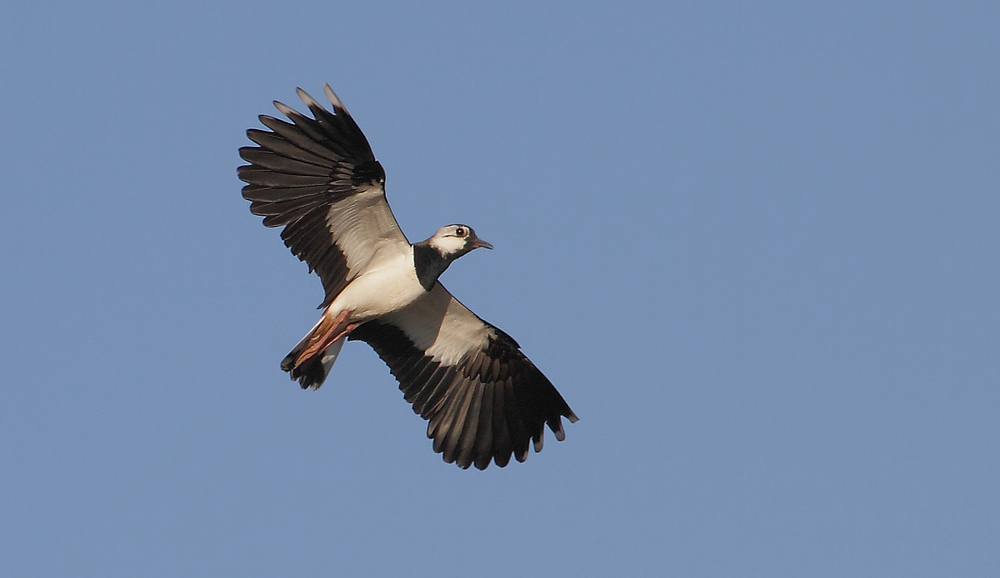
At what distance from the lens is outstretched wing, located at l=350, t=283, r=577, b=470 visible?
1559 centimetres

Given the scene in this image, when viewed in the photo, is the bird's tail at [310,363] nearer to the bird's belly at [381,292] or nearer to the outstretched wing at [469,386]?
the bird's belly at [381,292]

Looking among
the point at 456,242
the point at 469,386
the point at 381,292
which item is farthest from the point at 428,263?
the point at 469,386

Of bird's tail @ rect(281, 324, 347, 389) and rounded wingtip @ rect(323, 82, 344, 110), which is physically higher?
rounded wingtip @ rect(323, 82, 344, 110)

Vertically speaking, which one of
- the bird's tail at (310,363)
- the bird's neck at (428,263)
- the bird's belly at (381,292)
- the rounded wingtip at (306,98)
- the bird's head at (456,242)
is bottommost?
the bird's tail at (310,363)

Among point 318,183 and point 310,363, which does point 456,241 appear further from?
point 310,363

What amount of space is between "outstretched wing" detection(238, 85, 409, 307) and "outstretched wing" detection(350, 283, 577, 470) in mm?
1430

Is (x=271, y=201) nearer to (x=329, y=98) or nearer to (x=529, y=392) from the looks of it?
(x=329, y=98)

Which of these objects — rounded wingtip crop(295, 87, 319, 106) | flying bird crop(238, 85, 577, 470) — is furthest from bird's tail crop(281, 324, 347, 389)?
rounded wingtip crop(295, 87, 319, 106)

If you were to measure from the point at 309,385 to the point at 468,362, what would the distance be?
1.98 m

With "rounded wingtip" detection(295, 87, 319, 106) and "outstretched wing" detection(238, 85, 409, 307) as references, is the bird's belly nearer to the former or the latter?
"outstretched wing" detection(238, 85, 409, 307)

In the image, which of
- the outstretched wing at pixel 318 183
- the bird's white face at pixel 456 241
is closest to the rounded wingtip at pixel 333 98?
the outstretched wing at pixel 318 183

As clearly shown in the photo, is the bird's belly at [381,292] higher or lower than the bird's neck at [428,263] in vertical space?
lower

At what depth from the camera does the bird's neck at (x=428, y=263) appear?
47.5 feet

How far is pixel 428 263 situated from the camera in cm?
1448
